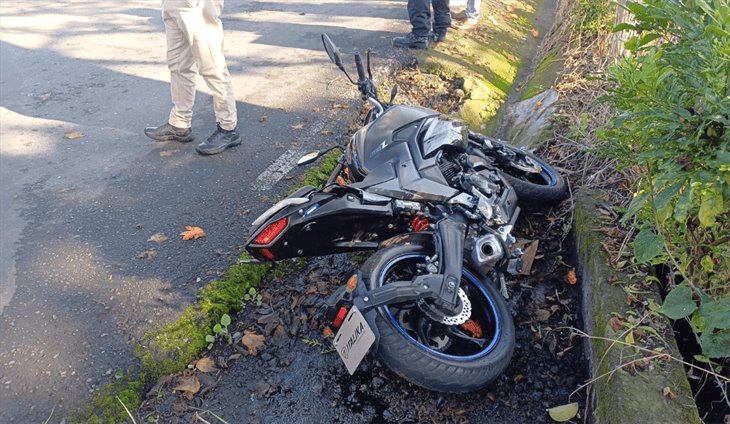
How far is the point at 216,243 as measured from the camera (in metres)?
3.69

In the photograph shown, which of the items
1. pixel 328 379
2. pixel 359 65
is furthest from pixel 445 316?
pixel 359 65

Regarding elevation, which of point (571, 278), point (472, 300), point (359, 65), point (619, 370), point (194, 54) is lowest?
point (571, 278)

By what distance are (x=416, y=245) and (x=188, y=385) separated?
1412mm

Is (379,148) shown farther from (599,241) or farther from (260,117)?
(260,117)

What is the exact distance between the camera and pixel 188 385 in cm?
283

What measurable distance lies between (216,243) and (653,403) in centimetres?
271

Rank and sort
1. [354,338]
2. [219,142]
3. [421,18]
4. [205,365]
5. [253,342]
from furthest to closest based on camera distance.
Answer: [421,18] < [219,142] < [253,342] < [205,365] < [354,338]

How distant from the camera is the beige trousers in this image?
4254mm

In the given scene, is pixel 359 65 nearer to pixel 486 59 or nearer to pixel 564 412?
pixel 564 412

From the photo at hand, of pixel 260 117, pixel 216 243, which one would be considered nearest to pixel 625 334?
pixel 216 243

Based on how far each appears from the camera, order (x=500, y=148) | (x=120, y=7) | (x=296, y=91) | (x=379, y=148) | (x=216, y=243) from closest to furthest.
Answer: (x=379, y=148), (x=216, y=243), (x=500, y=148), (x=296, y=91), (x=120, y=7)

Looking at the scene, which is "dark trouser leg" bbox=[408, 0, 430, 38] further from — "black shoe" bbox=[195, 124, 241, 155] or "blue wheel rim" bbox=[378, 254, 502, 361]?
"blue wheel rim" bbox=[378, 254, 502, 361]

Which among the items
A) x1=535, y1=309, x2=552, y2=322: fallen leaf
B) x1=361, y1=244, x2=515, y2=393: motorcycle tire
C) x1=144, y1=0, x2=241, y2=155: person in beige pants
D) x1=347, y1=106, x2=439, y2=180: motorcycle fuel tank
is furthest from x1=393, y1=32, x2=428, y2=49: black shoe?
x1=361, y1=244, x2=515, y2=393: motorcycle tire

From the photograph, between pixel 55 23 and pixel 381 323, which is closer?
pixel 381 323
